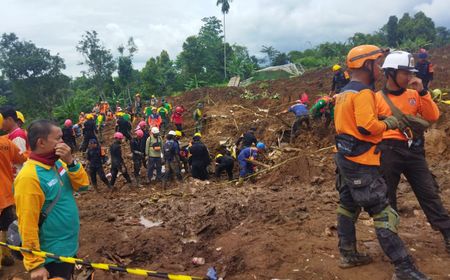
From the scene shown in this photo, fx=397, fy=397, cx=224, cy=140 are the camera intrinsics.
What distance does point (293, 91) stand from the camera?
21.0 m

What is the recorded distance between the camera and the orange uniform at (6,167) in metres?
4.33

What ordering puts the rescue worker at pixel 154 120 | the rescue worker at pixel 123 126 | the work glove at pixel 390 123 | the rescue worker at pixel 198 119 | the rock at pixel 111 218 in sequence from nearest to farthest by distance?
1. the work glove at pixel 390 123
2. the rock at pixel 111 218
3. the rescue worker at pixel 123 126
4. the rescue worker at pixel 154 120
5. the rescue worker at pixel 198 119

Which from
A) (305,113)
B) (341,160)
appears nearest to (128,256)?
A: (341,160)

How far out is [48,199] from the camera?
2.77 metres

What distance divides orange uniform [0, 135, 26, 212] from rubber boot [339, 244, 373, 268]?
3593mm

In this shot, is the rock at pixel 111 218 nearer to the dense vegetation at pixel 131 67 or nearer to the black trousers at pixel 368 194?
the black trousers at pixel 368 194

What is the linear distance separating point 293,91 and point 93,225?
16.0m

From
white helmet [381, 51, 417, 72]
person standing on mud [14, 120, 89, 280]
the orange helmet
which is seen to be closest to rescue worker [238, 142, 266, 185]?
white helmet [381, 51, 417, 72]

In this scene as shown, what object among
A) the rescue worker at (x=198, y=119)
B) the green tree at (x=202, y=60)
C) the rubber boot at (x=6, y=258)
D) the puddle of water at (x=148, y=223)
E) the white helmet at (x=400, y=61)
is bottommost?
the puddle of water at (x=148, y=223)

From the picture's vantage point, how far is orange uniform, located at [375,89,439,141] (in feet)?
12.4

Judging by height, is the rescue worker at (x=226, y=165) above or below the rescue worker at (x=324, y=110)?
below

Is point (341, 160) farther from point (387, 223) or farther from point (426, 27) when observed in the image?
point (426, 27)

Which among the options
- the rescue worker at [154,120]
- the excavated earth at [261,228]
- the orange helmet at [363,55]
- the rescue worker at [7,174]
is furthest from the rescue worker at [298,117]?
the rescue worker at [7,174]

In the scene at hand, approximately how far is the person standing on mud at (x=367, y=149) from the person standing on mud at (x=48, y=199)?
214cm
